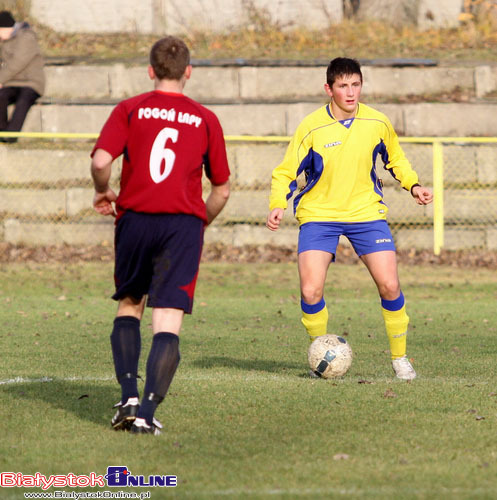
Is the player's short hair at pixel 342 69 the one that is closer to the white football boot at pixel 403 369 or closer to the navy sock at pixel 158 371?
the white football boot at pixel 403 369

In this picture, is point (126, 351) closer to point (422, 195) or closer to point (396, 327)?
point (396, 327)

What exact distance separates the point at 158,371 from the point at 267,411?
1106 millimetres

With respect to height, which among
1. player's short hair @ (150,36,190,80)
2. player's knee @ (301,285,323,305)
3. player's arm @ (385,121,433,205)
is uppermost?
player's short hair @ (150,36,190,80)

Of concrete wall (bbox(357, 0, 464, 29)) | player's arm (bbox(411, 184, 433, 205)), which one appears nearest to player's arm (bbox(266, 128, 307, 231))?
player's arm (bbox(411, 184, 433, 205))

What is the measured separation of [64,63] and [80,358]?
485 inches

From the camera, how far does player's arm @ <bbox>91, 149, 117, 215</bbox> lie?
521 cm

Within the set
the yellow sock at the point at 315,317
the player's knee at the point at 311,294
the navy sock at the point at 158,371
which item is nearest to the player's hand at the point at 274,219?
the player's knee at the point at 311,294

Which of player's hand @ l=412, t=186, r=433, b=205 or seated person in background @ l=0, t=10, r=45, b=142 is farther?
seated person in background @ l=0, t=10, r=45, b=142

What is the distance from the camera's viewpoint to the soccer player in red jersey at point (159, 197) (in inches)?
206

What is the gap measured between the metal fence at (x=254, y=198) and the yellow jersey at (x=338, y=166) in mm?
8995

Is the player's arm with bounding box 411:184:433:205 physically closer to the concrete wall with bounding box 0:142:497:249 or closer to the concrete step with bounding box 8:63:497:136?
the concrete wall with bounding box 0:142:497:249

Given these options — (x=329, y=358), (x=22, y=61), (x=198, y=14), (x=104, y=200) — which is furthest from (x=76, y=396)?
(x=198, y=14)

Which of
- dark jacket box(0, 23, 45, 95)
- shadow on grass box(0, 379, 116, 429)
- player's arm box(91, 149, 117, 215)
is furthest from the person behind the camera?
dark jacket box(0, 23, 45, 95)

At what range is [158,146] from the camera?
523cm
